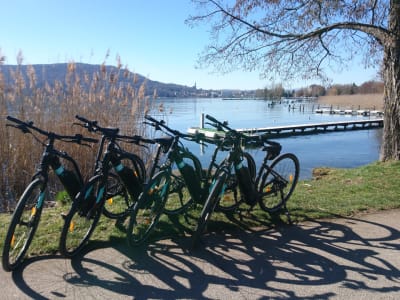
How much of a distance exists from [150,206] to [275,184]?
1.89 m

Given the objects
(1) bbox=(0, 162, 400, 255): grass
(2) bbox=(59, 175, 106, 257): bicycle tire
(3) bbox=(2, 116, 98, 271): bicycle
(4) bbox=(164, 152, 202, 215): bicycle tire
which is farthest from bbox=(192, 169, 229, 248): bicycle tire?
(3) bbox=(2, 116, 98, 271): bicycle

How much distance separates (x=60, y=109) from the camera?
26.3 ft

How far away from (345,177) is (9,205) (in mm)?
6257

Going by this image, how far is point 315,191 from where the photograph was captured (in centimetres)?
629

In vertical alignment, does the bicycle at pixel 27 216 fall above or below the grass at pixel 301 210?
above

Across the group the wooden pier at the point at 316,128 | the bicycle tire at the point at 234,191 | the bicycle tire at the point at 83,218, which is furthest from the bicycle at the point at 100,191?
the wooden pier at the point at 316,128

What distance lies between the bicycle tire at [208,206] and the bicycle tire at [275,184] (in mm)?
1027

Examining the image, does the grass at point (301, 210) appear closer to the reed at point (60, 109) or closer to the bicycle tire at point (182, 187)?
the bicycle tire at point (182, 187)

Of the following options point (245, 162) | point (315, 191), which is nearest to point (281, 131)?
point (315, 191)

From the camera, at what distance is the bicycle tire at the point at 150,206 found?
3744mm

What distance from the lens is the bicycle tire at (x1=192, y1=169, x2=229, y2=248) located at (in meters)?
3.83

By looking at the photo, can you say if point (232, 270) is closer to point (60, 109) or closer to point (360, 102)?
point (60, 109)

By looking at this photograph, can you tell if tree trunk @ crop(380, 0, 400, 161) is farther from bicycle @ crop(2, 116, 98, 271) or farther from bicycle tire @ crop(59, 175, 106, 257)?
bicycle @ crop(2, 116, 98, 271)

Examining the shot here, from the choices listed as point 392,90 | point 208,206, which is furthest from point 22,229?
point 392,90
